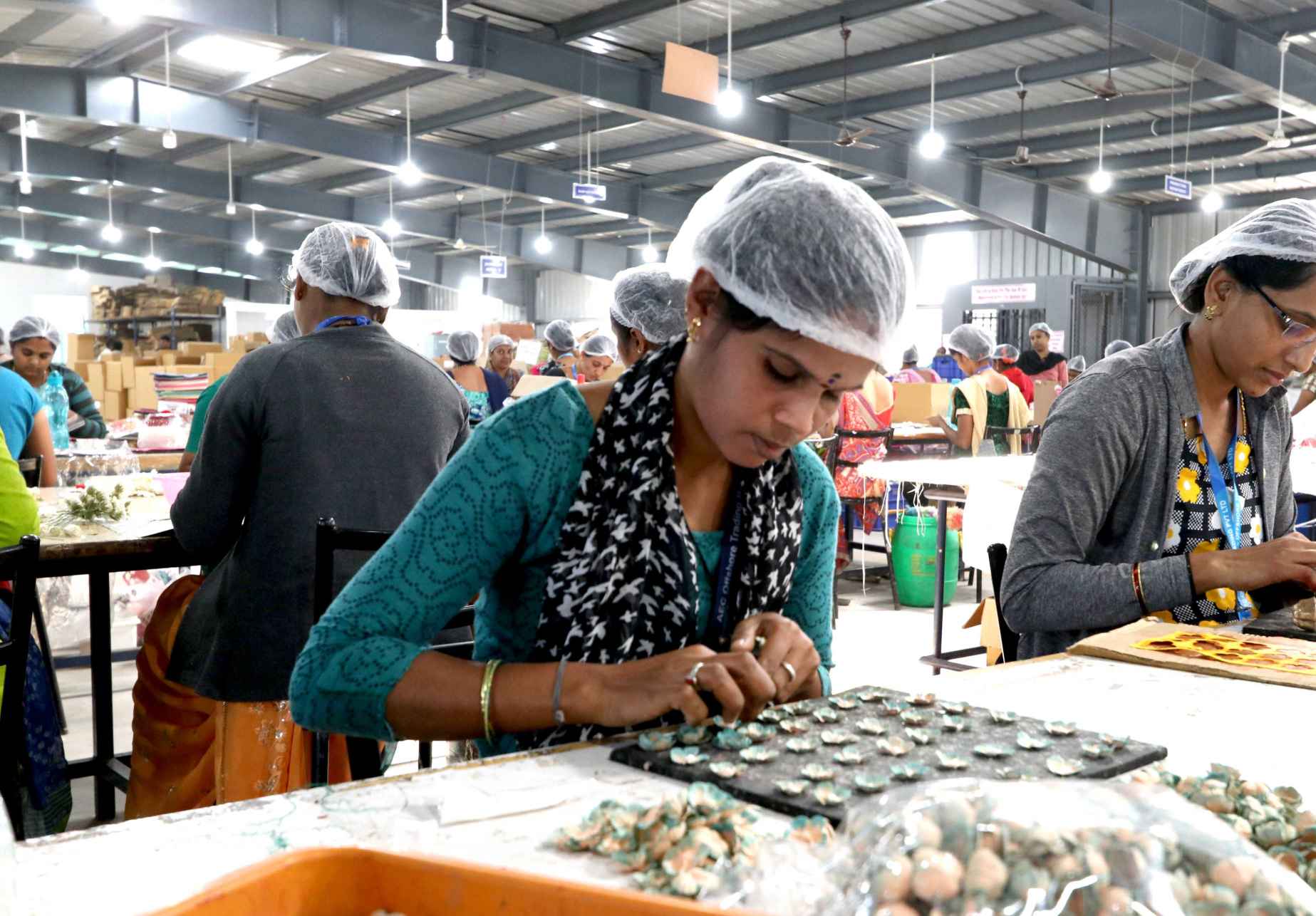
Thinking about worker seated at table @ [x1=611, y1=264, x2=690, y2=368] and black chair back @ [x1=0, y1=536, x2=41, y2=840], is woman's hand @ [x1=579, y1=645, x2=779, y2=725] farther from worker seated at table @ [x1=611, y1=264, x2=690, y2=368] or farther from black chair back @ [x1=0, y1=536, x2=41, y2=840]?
worker seated at table @ [x1=611, y1=264, x2=690, y2=368]

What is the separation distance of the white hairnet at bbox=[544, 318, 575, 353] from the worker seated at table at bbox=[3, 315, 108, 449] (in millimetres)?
4179

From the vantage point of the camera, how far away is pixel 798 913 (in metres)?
0.67

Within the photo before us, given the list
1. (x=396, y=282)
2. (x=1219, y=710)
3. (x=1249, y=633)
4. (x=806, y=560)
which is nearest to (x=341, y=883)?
(x=806, y=560)

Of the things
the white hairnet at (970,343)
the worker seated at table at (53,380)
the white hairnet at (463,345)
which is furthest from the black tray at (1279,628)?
the white hairnet at (970,343)

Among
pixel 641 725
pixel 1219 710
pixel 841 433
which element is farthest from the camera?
pixel 841 433

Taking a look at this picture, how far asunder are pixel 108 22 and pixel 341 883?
10575 millimetres

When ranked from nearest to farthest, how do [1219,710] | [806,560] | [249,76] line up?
[1219,710] < [806,560] < [249,76]

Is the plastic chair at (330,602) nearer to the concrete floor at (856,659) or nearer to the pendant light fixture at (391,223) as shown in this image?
the concrete floor at (856,659)

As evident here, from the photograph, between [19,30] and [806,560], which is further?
[19,30]

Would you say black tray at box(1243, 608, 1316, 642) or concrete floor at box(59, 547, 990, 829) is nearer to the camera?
black tray at box(1243, 608, 1316, 642)

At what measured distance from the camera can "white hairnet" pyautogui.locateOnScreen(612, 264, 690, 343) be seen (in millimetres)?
3236

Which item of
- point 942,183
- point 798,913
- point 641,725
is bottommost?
point 641,725

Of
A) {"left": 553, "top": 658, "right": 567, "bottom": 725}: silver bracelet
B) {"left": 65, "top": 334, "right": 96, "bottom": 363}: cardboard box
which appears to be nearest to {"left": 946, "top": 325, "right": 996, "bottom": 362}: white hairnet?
{"left": 553, "top": 658, "right": 567, "bottom": 725}: silver bracelet

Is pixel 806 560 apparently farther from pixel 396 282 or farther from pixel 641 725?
pixel 396 282
